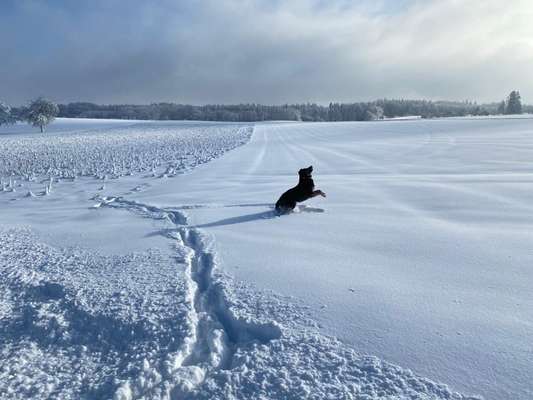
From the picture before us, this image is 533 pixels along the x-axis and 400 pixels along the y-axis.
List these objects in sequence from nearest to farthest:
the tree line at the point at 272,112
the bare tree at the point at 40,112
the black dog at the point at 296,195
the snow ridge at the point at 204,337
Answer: the snow ridge at the point at 204,337 < the black dog at the point at 296,195 < the bare tree at the point at 40,112 < the tree line at the point at 272,112

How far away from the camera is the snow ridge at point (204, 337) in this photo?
2182mm

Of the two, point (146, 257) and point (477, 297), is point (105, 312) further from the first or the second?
point (477, 297)

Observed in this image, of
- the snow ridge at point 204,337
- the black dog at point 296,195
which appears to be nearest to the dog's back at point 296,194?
the black dog at point 296,195

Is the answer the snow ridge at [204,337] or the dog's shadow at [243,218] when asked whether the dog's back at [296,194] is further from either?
the snow ridge at [204,337]

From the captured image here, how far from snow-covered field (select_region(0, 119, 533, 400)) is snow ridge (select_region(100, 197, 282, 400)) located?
0.04 ft


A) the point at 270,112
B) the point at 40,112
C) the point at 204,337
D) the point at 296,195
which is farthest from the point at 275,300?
the point at 270,112

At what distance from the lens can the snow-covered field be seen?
7.21ft

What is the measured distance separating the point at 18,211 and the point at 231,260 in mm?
5457

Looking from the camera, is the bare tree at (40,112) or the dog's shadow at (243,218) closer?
the dog's shadow at (243,218)

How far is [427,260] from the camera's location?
3771 mm

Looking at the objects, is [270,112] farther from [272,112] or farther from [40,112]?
[40,112]

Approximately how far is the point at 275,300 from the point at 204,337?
0.71 meters

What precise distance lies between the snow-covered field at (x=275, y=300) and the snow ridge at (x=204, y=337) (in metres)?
0.01

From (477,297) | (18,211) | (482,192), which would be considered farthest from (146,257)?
(482,192)
